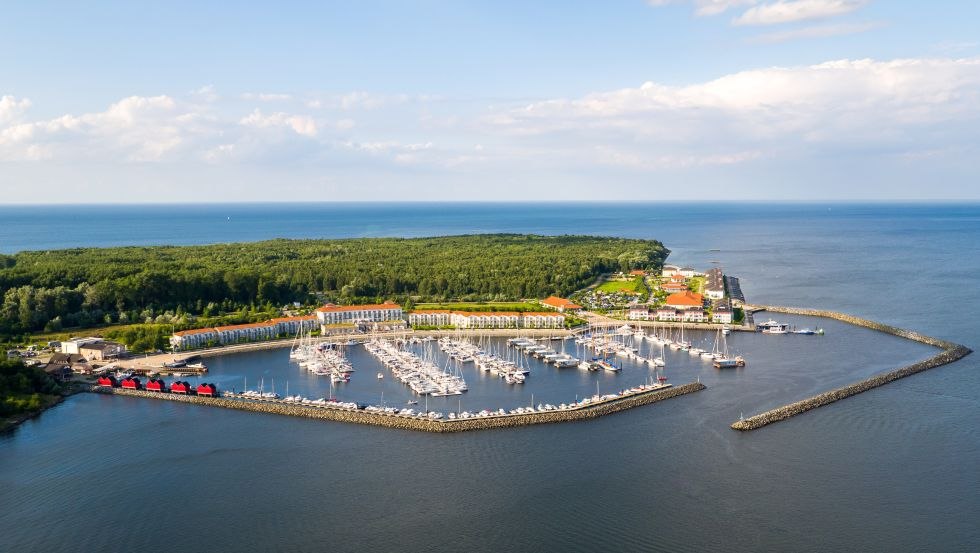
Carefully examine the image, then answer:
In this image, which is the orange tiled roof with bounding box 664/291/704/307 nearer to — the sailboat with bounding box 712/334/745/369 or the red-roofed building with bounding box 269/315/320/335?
the sailboat with bounding box 712/334/745/369

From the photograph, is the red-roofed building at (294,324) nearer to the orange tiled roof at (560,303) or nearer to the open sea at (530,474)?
the open sea at (530,474)

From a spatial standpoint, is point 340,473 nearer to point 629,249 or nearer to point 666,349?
point 666,349

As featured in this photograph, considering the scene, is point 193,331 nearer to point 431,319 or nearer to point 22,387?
point 22,387

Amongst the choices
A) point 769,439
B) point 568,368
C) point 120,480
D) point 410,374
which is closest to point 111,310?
point 410,374

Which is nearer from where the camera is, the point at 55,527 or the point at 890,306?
the point at 55,527

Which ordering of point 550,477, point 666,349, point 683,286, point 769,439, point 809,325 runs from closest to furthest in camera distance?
point 550,477
point 769,439
point 666,349
point 809,325
point 683,286

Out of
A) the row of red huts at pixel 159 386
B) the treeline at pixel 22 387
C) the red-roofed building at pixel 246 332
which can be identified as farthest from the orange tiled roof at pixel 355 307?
the treeline at pixel 22 387
